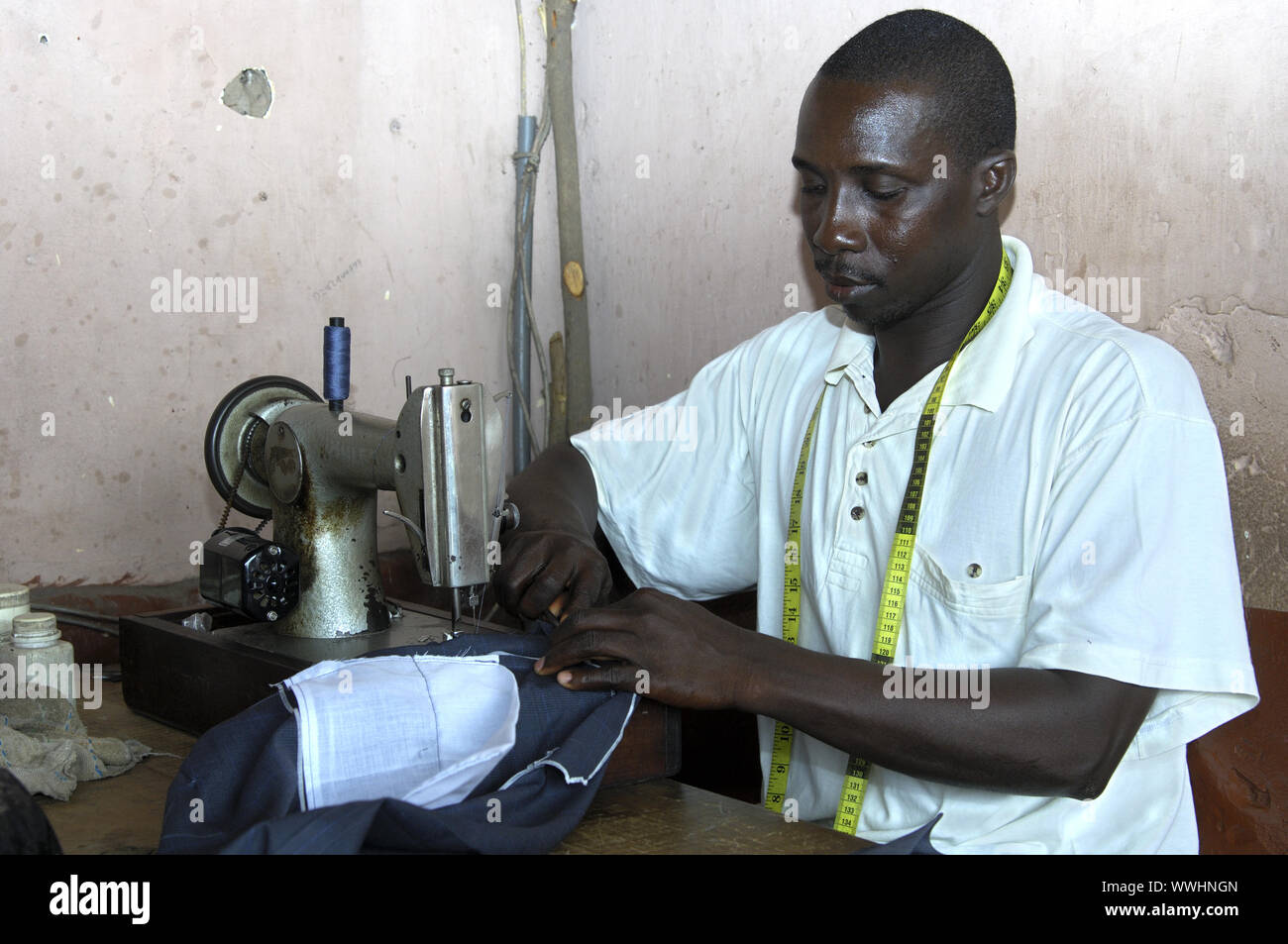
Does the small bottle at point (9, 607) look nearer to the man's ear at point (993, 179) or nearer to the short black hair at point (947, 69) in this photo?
the short black hair at point (947, 69)

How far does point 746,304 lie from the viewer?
2.87 m

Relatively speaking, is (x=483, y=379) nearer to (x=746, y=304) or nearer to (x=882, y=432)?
(x=746, y=304)

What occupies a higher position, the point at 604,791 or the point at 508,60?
the point at 508,60

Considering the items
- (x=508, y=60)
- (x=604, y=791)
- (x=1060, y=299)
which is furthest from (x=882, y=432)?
(x=508, y=60)

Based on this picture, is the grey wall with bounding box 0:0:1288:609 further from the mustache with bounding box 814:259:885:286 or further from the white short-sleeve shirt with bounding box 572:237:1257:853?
the mustache with bounding box 814:259:885:286

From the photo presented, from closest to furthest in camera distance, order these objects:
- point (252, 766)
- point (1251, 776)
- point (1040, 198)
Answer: point (252, 766), point (1251, 776), point (1040, 198)

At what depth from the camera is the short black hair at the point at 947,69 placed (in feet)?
5.54

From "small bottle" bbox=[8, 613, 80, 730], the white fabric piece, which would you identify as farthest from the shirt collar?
"small bottle" bbox=[8, 613, 80, 730]

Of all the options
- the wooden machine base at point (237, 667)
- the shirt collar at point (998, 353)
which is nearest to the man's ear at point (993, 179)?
the shirt collar at point (998, 353)

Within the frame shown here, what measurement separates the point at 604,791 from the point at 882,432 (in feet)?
2.37

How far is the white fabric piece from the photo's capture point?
126cm

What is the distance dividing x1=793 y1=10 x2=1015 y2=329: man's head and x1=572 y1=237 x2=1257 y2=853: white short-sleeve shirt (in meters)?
0.14

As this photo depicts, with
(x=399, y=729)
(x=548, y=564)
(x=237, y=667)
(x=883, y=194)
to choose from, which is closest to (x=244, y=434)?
(x=237, y=667)

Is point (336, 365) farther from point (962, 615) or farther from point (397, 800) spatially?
point (962, 615)
